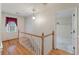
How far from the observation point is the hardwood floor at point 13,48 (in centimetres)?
137

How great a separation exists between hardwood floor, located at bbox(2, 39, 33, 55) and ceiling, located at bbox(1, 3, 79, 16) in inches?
15.3

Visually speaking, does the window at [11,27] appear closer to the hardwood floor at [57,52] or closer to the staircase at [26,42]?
the staircase at [26,42]

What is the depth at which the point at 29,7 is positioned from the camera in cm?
140

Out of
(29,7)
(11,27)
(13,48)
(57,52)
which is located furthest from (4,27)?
(57,52)

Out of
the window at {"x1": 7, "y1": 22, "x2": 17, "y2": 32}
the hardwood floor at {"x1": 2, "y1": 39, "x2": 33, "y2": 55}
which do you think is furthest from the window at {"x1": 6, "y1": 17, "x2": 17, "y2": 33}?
the hardwood floor at {"x1": 2, "y1": 39, "x2": 33, "y2": 55}

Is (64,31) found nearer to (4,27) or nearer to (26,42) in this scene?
(26,42)

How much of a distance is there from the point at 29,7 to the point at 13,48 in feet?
1.88

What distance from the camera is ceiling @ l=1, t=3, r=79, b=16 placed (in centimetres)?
138

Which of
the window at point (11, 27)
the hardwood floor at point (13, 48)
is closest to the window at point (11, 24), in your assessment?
the window at point (11, 27)

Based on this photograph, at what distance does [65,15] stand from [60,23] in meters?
0.12

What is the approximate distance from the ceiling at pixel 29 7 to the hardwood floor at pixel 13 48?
0.39 m

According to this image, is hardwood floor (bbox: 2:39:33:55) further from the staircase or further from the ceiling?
the ceiling
